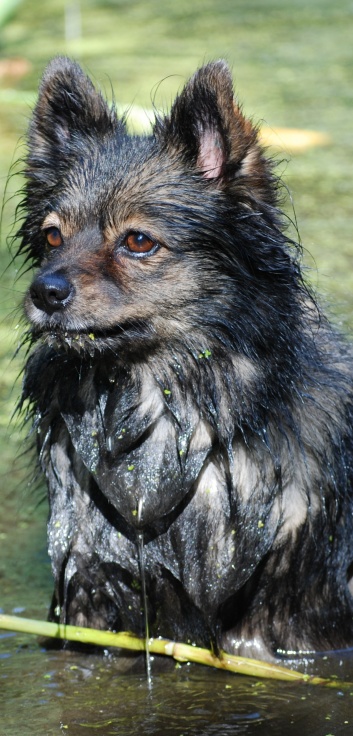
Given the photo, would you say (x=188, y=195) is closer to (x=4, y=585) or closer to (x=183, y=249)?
(x=183, y=249)

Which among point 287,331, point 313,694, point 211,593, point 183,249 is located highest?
point 183,249

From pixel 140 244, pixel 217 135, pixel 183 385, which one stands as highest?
pixel 217 135

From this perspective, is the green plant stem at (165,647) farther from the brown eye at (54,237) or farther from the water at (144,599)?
the brown eye at (54,237)

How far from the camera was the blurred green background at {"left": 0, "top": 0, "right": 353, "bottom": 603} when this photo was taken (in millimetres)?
7809

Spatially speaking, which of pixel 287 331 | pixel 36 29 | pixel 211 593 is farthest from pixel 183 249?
pixel 36 29

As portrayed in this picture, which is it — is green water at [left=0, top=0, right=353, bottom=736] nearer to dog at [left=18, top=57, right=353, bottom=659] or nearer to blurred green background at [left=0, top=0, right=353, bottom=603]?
blurred green background at [left=0, top=0, right=353, bottom=603]

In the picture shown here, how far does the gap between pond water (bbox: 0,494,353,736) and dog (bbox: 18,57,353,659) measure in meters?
0.17

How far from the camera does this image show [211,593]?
4.44 metres

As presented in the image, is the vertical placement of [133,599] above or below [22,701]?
above

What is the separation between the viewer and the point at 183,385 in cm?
432

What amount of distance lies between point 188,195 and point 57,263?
20.6 inches

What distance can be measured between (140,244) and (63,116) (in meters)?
0.77

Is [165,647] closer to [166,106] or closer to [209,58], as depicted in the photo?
[166,106]

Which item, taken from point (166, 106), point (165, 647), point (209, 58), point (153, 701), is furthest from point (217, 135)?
A: point (209, 58)
